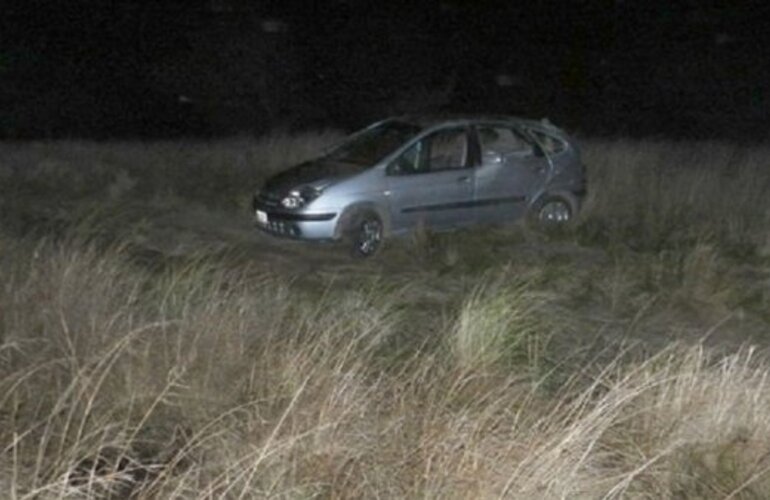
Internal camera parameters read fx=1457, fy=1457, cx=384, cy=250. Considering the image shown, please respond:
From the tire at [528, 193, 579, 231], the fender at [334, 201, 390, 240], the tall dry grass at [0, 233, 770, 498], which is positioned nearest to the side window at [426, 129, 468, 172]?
the fender at [334, 201, 390, 240]

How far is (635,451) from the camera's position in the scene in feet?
21.1

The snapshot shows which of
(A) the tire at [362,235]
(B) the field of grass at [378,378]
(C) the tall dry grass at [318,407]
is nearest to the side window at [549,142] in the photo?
(B) the field of grass at [378,378]

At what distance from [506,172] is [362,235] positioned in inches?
80.6

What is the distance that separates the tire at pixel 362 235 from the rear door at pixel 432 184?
1.03 ft

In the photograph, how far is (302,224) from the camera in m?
15.0

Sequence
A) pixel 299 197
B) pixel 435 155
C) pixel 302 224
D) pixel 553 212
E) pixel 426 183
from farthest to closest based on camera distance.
→ 1. pixel 553 212
2. pixel 435 155
3. pixel 426 183
4. pixel 299 197
5. pixel 302 224

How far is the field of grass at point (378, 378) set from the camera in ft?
18.2

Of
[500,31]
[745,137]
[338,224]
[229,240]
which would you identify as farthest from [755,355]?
[500,31]

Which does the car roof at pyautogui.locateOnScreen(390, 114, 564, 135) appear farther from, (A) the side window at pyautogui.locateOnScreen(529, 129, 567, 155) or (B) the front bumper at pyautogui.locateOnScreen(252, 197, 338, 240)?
(B) the front bumper at pyautogui.locateOnScreen(252, 197, 338, 240)

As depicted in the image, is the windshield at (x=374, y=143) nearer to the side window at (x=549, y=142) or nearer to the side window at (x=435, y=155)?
the side window at (x=435, y=155)

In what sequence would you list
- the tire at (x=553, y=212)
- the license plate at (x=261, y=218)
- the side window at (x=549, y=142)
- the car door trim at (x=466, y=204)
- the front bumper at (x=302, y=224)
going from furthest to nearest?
the side window at (x=549, y=142) → the tire at (x=553, y=212) → the car door trim at (x=466, y=204) → the license plate at (x=261, y=218) → the front bumper at (x=302, y=224)

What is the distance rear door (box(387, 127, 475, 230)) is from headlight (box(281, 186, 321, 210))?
0.87 meters

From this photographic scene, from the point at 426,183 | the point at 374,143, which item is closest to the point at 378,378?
the point at 426,183

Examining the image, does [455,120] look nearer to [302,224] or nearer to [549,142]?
[549,142]
